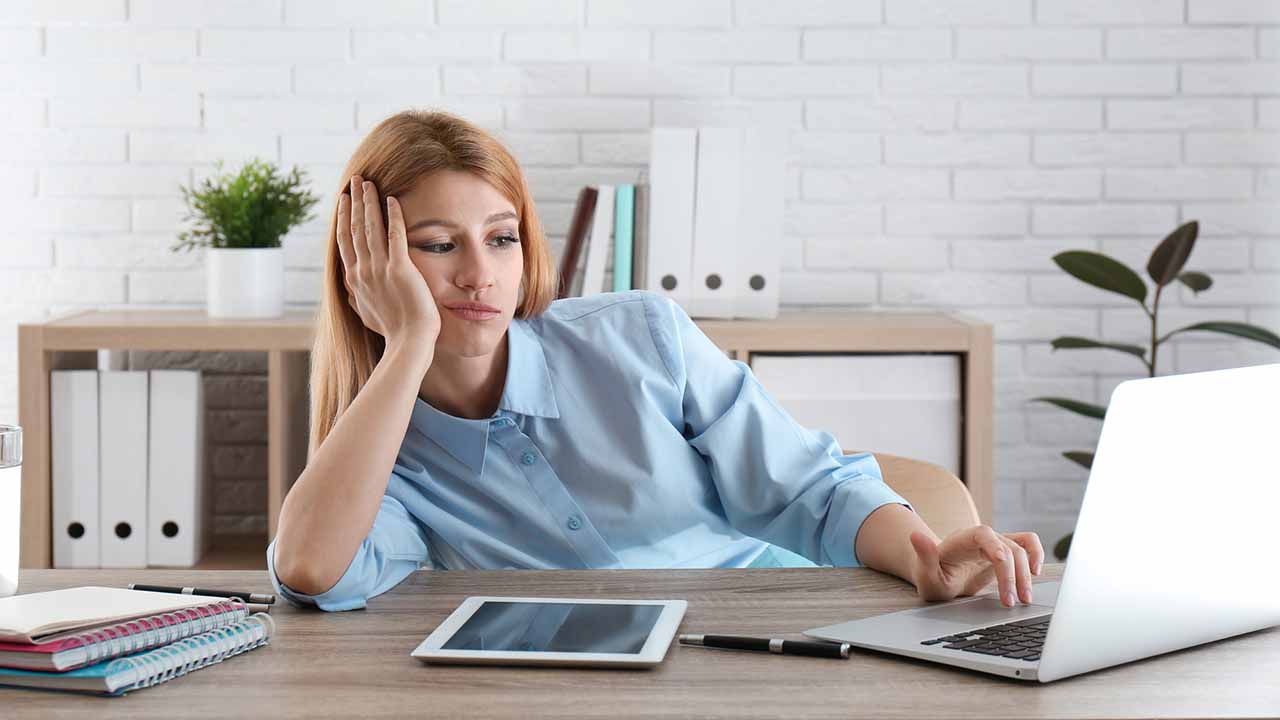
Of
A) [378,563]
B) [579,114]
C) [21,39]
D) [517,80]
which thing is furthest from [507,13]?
[378,563]

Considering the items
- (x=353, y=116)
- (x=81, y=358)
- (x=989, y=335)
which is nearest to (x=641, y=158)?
(x=353, y=116)

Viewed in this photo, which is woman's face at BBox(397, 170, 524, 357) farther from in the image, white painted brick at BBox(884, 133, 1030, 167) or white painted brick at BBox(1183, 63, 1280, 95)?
white painted brick at BBox(1183, 63, 1280, 95)

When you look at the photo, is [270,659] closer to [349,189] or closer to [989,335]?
[349,189]

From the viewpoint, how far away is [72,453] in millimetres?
2688

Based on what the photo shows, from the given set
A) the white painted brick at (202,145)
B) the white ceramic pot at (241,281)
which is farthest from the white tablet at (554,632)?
the white painted brick at (202,145)

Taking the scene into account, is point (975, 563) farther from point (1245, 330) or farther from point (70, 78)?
point (70, 78)

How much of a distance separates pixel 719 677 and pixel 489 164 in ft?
2.44

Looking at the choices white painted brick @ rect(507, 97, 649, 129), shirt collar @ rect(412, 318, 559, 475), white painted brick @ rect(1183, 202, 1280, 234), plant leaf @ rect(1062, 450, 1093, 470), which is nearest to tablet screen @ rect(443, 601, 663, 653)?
shirt collar @ rect(412, 318, 559, 475)

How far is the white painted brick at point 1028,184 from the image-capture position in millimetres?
3062

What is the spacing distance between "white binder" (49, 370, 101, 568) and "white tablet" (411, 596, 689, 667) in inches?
71.0

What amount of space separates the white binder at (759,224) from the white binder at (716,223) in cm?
1

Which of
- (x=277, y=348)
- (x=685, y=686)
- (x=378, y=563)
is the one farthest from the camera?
(x=277, y=348)

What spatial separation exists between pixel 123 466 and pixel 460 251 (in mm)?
1552

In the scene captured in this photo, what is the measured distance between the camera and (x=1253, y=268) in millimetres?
3070
